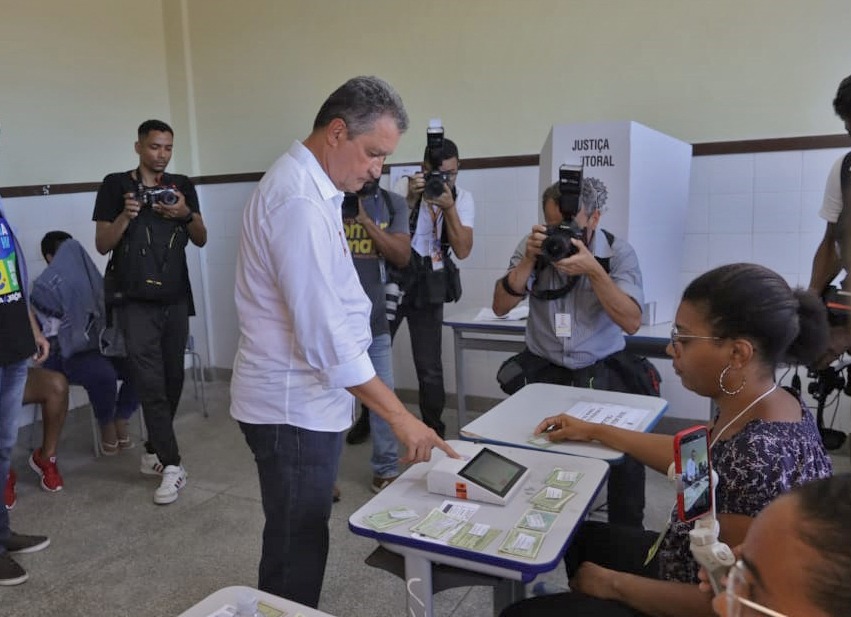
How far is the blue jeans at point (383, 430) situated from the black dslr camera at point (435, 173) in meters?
0.67

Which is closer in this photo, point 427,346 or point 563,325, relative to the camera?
point 563,325

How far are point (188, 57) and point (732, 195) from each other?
3680 millimetres

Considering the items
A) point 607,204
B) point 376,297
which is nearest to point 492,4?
point 607,204

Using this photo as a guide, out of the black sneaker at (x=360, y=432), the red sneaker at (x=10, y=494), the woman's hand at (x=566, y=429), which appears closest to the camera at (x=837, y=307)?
the woman's hand at (x=566, y=429)

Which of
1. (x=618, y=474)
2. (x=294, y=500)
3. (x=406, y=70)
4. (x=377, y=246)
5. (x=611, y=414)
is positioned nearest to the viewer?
(x=294, y=500)

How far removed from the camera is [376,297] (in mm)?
2930

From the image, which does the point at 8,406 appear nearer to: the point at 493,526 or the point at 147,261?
the point at 147,261

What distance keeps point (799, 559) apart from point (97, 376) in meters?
3.56

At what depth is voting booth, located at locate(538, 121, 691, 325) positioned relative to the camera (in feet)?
10.00

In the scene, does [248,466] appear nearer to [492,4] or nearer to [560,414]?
[560,414]

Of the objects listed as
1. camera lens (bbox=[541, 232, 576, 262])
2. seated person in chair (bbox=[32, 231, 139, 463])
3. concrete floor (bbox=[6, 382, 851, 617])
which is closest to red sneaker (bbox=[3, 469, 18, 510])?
concrete floor (bbox=[6, 382, 851, 617])

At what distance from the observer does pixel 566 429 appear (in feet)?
5.70

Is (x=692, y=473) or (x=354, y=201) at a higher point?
(x=354, y=201)

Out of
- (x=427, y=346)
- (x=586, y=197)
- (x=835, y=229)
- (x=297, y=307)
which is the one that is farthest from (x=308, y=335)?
(x=835, y=229)
